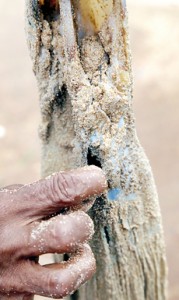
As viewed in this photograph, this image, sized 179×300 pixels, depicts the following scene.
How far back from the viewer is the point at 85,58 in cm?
119

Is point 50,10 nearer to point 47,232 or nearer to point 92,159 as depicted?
point 92,159

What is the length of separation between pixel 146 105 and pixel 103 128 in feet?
10.6

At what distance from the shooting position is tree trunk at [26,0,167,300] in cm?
117

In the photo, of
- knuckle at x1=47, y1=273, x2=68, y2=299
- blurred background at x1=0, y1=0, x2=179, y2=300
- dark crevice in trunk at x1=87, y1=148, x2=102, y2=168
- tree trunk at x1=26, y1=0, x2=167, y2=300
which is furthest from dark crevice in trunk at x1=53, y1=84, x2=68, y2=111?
blurred background at x1=0, y1=0, x2=179, y2=300

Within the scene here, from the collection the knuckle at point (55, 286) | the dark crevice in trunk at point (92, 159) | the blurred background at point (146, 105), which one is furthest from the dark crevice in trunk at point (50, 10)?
the blurred background at point (146, 105)

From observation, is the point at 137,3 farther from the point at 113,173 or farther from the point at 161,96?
the point at 113,173

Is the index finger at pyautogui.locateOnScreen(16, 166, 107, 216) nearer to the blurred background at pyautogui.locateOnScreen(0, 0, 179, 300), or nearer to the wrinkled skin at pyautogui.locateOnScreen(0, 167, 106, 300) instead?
the wrinkled skin at pyautogui.locateOnScreen(0, 167, 106, 300)

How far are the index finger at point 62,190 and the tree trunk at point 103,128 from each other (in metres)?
0.08

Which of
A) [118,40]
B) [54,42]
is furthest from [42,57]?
A: [118,40]

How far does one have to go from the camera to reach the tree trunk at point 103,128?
1175mm

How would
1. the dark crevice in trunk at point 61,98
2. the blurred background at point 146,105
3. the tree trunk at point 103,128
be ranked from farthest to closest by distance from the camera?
1. the blurred background at point 146,105
2. the dark crevice in trunk at point 61,98
3. the tree trunk at point 103,128

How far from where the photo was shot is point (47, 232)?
3.92 ft

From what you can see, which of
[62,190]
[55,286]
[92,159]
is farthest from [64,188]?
[55,286]

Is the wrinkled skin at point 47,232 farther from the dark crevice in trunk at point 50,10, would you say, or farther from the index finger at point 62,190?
the dark crevice in trunk at point 50,10
